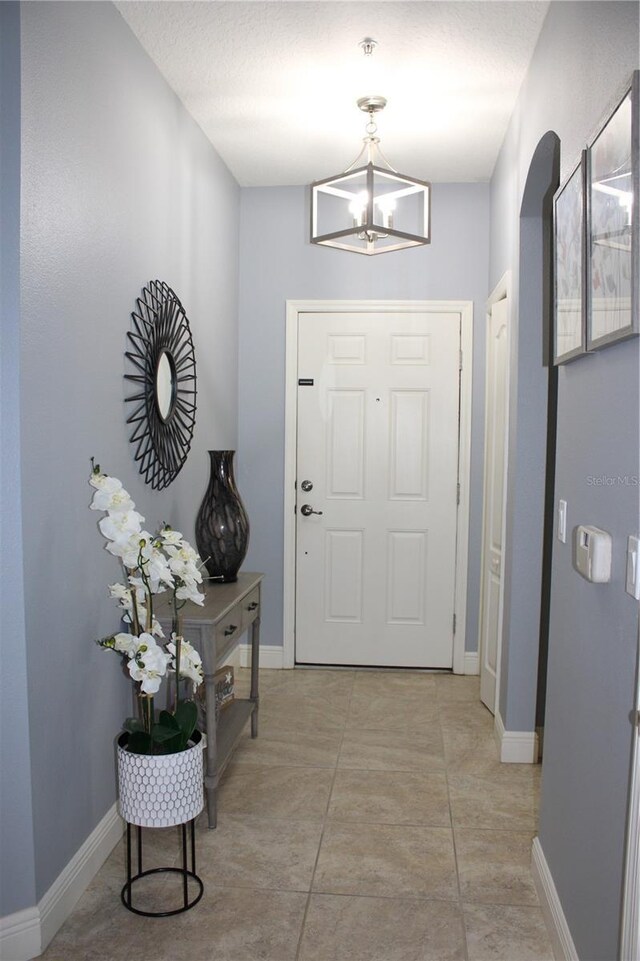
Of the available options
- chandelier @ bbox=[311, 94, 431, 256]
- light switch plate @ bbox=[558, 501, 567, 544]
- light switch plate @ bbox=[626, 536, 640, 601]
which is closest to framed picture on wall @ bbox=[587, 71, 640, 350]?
light switch plate @ bbox=[626, 536, 640, 601]

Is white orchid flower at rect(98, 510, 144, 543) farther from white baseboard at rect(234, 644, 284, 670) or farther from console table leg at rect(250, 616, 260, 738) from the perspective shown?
white baseboard at rect(234, 644, 284, 670)

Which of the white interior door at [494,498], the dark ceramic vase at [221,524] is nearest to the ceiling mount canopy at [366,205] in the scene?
the white interior door at [494,498]

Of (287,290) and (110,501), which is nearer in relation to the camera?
(110,501)

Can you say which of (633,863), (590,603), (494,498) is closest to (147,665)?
(590,603)

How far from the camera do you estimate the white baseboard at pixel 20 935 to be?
73.7 inches

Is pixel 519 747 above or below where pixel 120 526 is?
below

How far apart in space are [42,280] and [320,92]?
1.65 m

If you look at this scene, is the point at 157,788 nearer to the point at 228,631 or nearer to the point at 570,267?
the point at 228,631

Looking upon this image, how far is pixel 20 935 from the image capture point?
1.89 meters

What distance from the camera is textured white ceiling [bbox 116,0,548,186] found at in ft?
8.07

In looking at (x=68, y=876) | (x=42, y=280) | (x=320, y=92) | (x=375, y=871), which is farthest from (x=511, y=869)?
(x=320, y=92)

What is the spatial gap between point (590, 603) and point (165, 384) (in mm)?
1800

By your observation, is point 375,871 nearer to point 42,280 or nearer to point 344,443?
point 42,280

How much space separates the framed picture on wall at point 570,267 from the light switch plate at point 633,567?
22.4 inches
